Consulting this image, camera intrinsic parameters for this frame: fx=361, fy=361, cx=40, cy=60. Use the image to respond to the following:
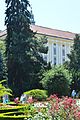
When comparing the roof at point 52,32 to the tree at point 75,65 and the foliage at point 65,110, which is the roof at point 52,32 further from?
the foliage at point 65,110

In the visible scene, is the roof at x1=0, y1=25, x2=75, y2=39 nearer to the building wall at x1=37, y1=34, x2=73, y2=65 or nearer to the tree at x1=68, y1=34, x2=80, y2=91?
the building wall at x1=37, y1=34, x2=73, y2=65

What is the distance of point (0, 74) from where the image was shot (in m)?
40.2

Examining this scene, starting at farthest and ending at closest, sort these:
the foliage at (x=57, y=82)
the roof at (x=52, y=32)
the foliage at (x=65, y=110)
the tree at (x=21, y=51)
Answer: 1. the roof at (x=52, y=32)
2. the tree at (x=21, y=51)
3. the foliage at (x=57, y=82)
4. the foliage at (x=65, y=110)

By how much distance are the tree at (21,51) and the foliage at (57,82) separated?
365 centimetres

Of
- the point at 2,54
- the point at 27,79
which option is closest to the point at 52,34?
the point at 2,54

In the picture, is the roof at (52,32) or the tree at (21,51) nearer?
the tree at (21,51)

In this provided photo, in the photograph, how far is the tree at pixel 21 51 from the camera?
123 feet

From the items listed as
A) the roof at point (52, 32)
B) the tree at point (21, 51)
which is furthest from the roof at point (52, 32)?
the tree at point (21, 51)

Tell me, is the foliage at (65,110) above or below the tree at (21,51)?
below

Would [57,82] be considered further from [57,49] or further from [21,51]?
[57,49]

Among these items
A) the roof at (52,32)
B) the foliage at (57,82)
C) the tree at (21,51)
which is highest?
the roof at (52,32)

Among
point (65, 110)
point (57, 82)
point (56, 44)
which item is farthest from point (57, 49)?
point (65, 110)

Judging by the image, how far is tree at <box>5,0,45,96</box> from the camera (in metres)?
37.5

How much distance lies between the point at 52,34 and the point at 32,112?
194 feet
